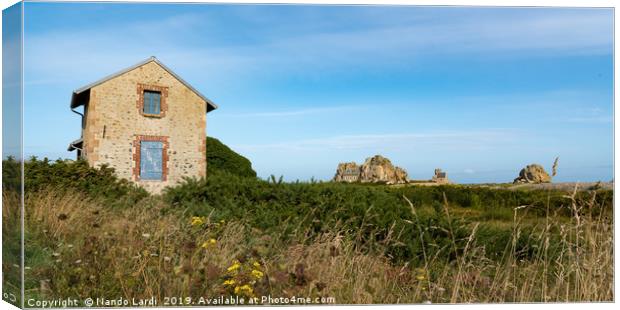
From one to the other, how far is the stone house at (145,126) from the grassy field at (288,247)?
433mm


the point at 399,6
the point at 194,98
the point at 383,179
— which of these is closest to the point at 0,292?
the point at 399,6

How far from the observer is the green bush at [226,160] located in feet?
36.9

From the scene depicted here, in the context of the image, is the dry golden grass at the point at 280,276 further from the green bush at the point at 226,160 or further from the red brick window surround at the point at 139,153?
the green bush at the point at 226,160

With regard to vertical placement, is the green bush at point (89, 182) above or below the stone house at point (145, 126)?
below

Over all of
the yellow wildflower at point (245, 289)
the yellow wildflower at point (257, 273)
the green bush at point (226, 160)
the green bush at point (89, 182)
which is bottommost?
the yellow wildflower at point (245, 289)

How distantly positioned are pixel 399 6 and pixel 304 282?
2762 millimetres

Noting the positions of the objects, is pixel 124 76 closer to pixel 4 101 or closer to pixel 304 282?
pixel 4 101

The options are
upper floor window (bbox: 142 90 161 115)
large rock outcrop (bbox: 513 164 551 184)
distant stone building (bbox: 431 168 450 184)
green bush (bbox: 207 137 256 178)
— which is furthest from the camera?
green bush (bbox: 207 137 256 178)

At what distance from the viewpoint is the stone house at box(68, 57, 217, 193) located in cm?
939

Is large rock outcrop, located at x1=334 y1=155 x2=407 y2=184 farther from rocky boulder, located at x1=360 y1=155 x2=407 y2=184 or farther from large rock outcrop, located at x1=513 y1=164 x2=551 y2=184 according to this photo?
large rock outcrop, located at x1=513 y1=164 x2=551 y2=184

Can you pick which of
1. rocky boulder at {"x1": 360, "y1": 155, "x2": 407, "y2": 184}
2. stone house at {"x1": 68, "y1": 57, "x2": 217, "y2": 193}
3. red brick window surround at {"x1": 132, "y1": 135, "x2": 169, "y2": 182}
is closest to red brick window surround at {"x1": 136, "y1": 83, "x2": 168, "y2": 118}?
stone house at {"x1": 68, "y1": 57, "x2": 217, "y2": 193}

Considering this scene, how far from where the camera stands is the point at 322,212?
8508mm

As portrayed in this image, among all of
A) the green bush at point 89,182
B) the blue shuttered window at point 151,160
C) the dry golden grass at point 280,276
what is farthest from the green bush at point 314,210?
the dry golden grass at point 280,276

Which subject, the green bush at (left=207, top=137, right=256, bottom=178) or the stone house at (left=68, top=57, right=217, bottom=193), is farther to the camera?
the green bush at (left=207, top=137, right=256, bottom=178)
